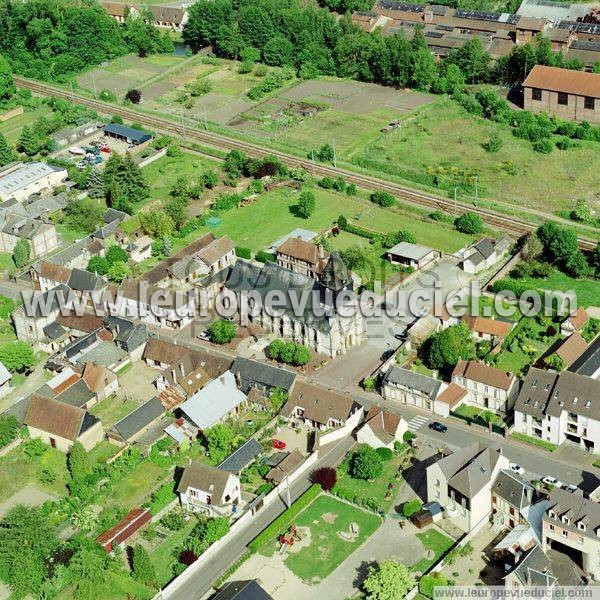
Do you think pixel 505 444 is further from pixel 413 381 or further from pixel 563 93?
pixel 563 93

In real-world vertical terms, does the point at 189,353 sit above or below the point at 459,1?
Answer: below

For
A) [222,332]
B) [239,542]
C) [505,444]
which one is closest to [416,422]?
[505,444]

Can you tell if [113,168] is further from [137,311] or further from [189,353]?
[189,353]

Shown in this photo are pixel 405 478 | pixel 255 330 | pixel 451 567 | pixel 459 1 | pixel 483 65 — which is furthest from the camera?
pixel 459 1

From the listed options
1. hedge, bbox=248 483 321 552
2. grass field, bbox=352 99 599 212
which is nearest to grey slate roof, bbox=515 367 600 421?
hedge, bbox=248 483 321 552

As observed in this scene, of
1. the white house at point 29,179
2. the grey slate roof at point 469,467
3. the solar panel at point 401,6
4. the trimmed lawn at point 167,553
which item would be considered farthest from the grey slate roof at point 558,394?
the solar panel at point 401,6

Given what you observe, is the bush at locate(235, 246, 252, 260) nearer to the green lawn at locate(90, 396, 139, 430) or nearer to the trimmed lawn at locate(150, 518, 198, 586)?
the green lawn at locate(90, 396, 139, 430)

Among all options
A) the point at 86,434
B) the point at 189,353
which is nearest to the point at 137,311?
the point at 189,353
